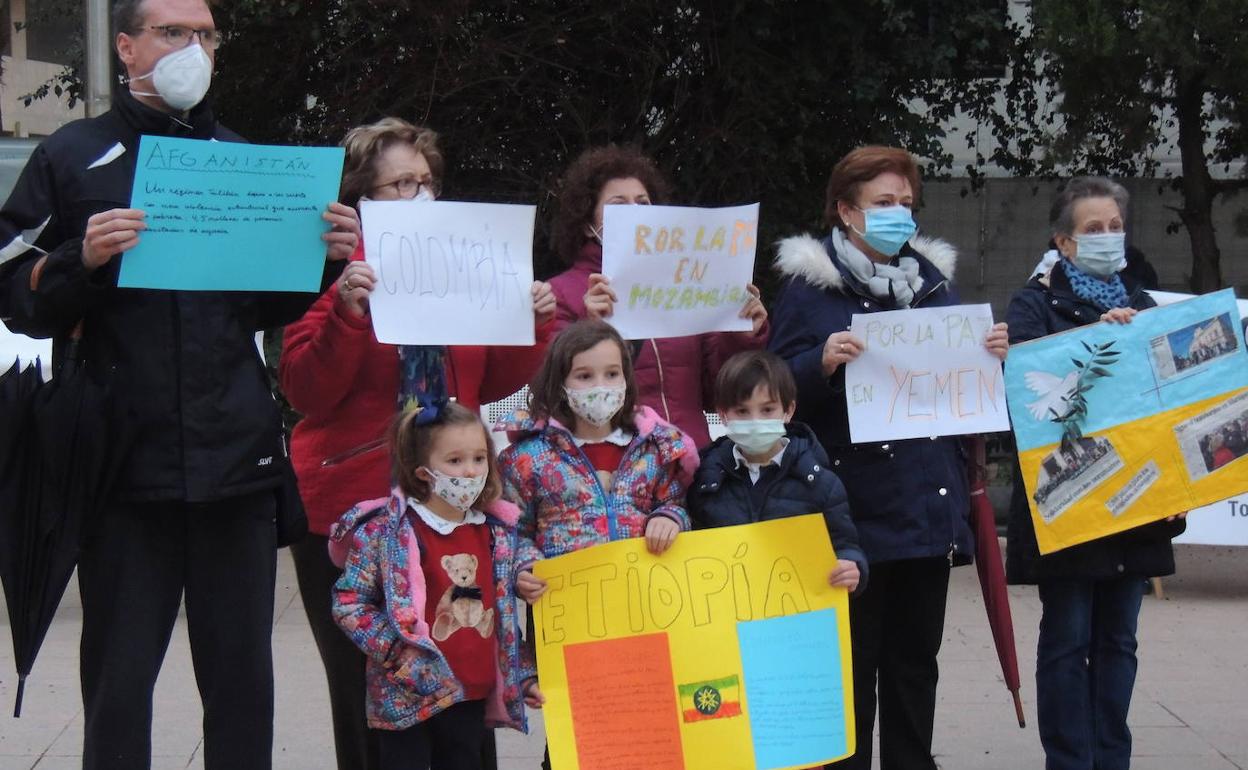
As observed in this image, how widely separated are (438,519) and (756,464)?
82cm

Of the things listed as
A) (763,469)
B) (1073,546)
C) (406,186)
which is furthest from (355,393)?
(1073,546)

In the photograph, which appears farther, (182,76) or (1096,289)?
(1096,289)

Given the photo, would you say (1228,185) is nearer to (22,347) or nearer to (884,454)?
(884,454)

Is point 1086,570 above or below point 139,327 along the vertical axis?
below

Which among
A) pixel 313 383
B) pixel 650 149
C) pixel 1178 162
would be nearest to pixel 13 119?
pixel 650 149

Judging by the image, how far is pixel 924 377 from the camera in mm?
4195

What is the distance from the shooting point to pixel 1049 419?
4496 mm

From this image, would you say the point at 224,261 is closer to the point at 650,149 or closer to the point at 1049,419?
the point at 1049,419

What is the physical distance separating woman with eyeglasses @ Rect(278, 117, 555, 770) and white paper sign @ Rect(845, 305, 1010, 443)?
844mm

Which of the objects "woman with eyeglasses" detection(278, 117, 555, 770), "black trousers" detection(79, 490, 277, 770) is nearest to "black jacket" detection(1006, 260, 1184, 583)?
"woman with eyeglasses" detection(278, 117, 555, 770)

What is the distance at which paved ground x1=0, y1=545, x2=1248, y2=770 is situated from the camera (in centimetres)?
532

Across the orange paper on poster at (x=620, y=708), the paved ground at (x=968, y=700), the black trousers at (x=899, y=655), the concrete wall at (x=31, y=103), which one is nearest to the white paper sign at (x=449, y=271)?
the orange paper on poster at (x=620, y=708)

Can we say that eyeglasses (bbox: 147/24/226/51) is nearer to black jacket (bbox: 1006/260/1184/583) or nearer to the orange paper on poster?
the orange paper on poster

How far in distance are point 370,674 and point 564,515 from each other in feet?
1.91
